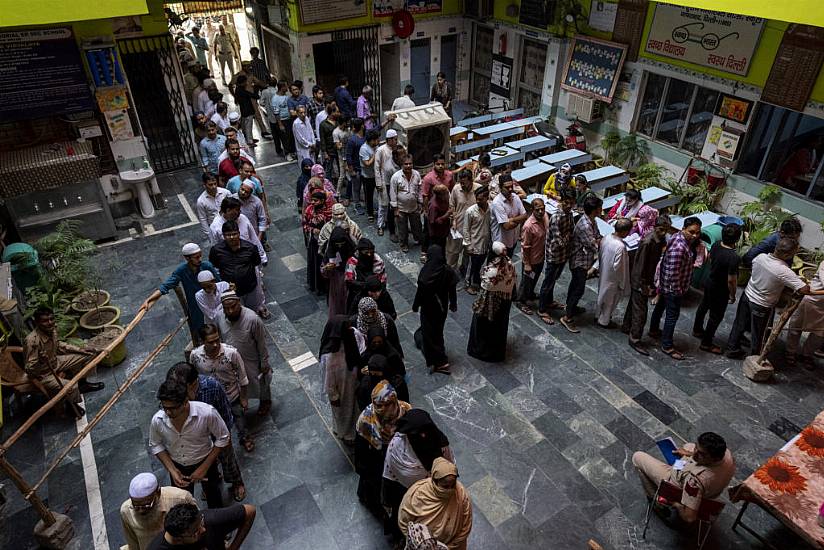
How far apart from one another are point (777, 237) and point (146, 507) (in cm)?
659

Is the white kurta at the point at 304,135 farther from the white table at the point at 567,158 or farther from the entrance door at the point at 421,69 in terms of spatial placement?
the entrance door at the point at 421,69

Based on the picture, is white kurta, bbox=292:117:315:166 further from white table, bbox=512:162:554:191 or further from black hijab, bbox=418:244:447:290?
black hijab, bbox=418:244:447:290

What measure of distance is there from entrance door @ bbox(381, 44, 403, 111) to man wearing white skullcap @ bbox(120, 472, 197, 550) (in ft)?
40.3

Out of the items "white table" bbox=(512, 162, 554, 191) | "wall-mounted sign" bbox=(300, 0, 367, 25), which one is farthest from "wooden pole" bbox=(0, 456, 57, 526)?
"wall-mounted sign" bbox=(300, 0, 367, 25)

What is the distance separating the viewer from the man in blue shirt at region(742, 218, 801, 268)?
5371 mm

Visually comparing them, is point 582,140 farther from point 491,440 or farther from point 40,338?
point 40,338

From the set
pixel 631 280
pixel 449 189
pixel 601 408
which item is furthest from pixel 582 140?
pixel 601 408

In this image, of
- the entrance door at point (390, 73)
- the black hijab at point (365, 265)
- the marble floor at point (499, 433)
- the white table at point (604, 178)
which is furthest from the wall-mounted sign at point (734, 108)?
the entrance door at point (390, 73)

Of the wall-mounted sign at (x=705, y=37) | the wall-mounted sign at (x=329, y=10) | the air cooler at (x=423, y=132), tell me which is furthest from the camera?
the wall-mounted sign at (x=329, y=10)

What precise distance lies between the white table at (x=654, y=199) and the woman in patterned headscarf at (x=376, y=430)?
5801 millimetres

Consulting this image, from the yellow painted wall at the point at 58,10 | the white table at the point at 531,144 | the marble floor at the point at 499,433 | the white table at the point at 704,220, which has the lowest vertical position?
the marble floor at the point at 499,433

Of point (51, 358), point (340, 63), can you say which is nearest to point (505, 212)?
point (51, 358)

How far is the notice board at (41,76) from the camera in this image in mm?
7582

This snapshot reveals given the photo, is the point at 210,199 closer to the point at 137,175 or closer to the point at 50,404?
the point at 137,175
